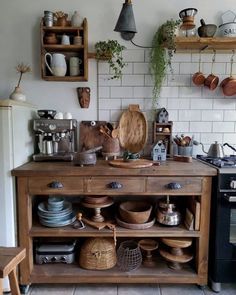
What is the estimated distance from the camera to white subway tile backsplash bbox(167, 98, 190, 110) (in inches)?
85.0

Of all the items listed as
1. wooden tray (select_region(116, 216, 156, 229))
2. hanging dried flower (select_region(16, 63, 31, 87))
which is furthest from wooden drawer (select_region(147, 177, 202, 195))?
hanging dried flower (select_region(16, 63, 31, 87))

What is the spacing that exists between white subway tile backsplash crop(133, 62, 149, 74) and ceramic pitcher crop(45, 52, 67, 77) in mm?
595

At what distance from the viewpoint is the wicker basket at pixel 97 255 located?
1737 millimetres

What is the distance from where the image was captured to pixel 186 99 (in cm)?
216

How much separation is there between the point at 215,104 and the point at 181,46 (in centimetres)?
57

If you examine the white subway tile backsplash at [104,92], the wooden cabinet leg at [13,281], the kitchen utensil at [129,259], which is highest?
the white subway tile backsplash at [104,92]

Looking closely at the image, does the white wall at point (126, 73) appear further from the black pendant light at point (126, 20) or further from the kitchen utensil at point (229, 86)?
the black pendant light at point (126, 20)

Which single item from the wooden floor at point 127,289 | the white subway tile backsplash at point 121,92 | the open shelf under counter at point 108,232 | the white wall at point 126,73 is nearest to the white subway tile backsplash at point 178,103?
the white wall at point 126,73

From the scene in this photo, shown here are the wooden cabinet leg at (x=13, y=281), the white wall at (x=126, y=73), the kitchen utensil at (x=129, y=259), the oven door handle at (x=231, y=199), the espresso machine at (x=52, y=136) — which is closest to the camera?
the wooden cabinet leg at (x=13, y=281)

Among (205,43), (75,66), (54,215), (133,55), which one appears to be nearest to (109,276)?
(54,215)

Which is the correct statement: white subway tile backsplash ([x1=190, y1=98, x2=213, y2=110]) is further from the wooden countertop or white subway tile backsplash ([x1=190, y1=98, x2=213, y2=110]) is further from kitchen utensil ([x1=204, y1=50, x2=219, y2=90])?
the wooden countertop

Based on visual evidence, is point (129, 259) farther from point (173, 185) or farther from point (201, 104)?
point (201, 104)

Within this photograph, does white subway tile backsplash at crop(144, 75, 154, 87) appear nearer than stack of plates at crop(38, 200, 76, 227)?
No

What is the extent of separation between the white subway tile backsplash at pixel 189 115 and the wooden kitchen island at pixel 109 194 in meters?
0.56
